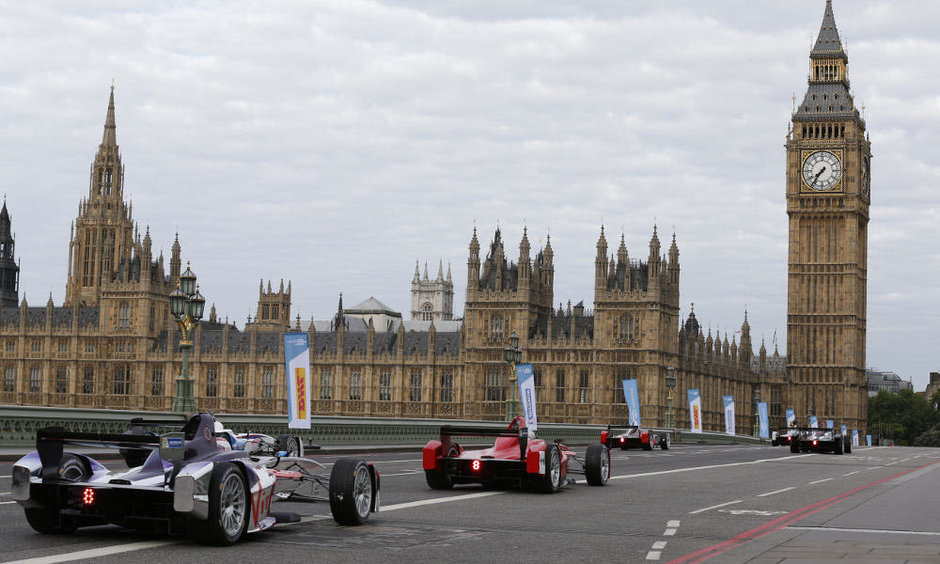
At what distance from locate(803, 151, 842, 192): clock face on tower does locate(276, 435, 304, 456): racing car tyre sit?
104m

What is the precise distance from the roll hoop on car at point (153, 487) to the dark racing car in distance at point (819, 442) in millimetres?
40915

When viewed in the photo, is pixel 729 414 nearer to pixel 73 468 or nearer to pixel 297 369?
pixel 297 369

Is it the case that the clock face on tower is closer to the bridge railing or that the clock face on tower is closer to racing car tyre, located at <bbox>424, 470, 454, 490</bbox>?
the bridge railing

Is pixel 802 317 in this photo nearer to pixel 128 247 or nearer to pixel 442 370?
pixel 442 370

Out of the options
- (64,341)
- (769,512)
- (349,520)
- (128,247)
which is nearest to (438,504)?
(349,520)

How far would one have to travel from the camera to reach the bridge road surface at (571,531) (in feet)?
37.8

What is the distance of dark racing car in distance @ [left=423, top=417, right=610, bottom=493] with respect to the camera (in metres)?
19.3

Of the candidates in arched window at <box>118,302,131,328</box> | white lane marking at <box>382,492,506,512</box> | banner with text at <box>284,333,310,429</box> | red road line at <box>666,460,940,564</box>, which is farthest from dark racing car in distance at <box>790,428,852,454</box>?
arched window at <box>118,302,131,328</box>

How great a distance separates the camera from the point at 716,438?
3115 inches

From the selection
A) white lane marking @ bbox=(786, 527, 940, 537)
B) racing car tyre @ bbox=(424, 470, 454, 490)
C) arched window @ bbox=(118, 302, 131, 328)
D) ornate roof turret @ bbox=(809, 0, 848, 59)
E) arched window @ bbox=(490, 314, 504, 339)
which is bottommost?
white lane marking @ bbox=(786, 527, 940, 537)

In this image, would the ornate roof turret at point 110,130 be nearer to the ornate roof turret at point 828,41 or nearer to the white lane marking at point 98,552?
the ornate roof turret at point 828,41

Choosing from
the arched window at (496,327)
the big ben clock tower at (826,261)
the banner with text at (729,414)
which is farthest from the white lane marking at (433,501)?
the big ben clock tower at (826,261)

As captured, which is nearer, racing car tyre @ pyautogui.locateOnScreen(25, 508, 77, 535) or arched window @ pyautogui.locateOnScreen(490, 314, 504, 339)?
racing car tyre @ pyautogui.locateOnScreen(25, 508, 77, 535)

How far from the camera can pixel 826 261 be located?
112750mm
